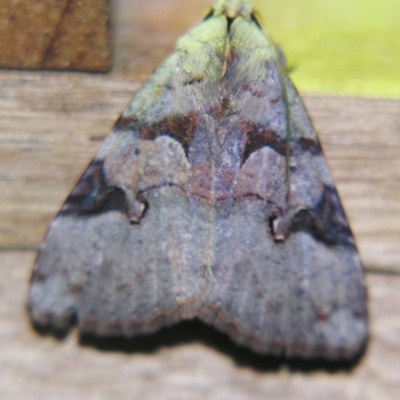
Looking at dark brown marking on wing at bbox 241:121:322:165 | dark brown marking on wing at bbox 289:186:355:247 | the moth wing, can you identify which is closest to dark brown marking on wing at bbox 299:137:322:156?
dark brown marking on wing at bbox 241:121:322:165

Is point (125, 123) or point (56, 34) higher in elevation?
point (56, 34)

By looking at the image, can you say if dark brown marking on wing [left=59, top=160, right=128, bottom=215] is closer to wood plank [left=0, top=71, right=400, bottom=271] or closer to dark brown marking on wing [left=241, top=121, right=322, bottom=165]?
wood plank [left=0, top=71, right=400, bottom=271]

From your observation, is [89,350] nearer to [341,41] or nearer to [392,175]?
[392,175]

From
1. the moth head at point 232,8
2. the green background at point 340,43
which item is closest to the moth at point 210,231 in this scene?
the green background at point 340,43

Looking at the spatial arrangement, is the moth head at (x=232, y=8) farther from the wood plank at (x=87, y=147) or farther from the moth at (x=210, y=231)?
the wood plank at (x=87, y=147)

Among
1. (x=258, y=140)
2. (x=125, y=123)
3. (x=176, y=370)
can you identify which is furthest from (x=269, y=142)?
(x=176, y=370)

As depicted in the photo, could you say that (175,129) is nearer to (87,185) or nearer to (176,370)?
(87,185)

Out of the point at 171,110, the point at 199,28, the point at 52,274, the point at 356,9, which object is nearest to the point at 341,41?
the point at 356,9
